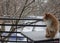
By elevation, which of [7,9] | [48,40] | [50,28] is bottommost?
[48,40]

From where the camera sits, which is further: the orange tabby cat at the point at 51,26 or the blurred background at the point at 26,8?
Answer: the blurred background at the point at 26,8

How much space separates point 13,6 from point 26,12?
12.1 inches

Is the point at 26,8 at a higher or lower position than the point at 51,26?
higher

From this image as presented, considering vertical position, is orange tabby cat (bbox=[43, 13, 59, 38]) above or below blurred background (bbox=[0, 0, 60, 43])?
below

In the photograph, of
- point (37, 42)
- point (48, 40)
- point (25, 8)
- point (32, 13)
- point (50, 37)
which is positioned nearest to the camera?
point (37, 42)

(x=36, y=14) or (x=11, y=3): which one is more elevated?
(x=11, y=3)

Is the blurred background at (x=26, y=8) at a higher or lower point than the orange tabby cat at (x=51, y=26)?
higher

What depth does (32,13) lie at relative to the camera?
141 inches

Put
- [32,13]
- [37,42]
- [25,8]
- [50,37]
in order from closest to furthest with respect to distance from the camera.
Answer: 1. [37,42]
2. [50,37]
3. [25,8]
4. [32,13]

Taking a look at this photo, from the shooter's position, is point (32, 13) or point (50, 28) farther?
point (32, 13)

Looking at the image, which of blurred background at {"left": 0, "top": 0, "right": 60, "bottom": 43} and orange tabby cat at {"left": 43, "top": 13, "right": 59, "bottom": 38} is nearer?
orange tabby cat at {"left": 43, "top": 13, "right": 59, "bottom": 38}

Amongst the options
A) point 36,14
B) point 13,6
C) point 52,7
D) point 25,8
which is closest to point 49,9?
point 52,7

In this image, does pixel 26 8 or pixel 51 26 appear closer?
pixel 51 26

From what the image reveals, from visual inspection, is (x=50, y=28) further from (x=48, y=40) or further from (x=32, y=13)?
(x=32, y=13)
